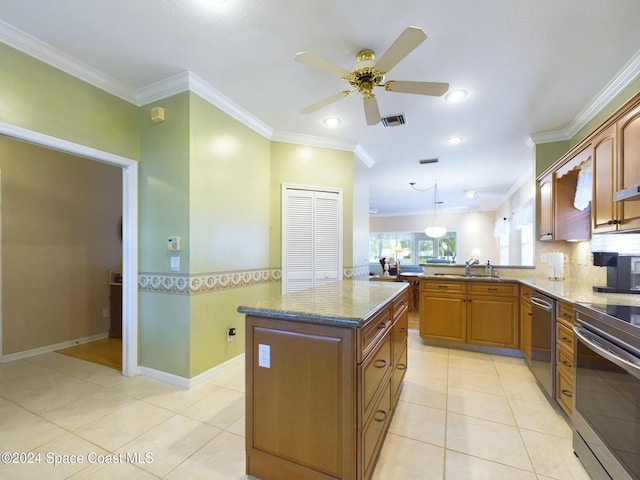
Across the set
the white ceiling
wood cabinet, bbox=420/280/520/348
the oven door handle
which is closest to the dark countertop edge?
the oven door handle

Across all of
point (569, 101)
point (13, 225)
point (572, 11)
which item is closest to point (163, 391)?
point (13, 225)

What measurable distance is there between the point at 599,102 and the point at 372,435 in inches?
140

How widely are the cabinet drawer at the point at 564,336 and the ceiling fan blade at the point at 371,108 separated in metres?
2.11

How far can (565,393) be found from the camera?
2008 millimetres

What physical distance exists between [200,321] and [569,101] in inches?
163

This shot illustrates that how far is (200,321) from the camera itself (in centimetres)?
264

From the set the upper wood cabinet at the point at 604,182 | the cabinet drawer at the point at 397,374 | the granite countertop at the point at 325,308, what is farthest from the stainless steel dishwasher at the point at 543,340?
the granite countertop at the point at 325,308

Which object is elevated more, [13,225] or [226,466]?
[13,225]

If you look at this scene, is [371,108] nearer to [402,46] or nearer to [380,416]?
[402,46]

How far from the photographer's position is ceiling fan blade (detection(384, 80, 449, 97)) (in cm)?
192

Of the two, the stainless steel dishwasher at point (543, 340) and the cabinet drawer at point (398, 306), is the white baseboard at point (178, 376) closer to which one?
the cabinet drawer at point (398, 306)

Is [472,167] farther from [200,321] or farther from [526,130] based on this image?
[200,321]

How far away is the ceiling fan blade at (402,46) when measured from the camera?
4.90 ft

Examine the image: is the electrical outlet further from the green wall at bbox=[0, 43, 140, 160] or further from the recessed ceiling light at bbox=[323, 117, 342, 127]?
the recessed ceiling light at bbox=[323, 117, 342, 127]
